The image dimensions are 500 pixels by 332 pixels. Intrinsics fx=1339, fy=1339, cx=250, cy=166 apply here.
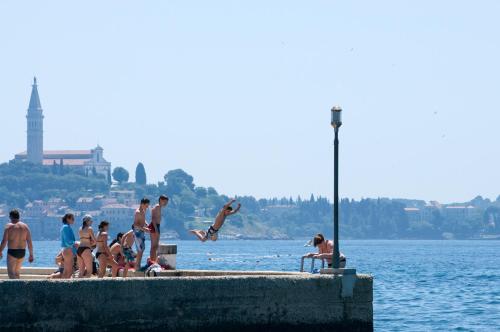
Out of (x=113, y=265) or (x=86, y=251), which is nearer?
(x=86, y=251)

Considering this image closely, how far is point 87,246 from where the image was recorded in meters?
21.4

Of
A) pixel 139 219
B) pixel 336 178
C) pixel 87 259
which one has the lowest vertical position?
pixel 87 259

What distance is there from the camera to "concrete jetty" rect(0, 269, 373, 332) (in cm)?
1812

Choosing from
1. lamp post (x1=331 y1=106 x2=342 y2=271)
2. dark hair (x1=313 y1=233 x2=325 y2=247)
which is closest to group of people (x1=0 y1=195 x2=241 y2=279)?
dark hair (x1=313 y1=233 x2=325 y2=247)

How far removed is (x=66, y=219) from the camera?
2084cm

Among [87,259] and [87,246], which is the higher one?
[87,246]

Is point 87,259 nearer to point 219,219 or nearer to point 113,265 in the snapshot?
point 113,265

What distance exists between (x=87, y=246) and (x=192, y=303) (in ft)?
10.4

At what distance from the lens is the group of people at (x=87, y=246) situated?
2052 centimetres

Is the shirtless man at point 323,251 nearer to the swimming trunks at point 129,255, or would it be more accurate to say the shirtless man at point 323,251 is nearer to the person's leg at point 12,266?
the swimming trunks at point 129,255

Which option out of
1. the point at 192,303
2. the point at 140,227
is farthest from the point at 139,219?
the point at 192,303

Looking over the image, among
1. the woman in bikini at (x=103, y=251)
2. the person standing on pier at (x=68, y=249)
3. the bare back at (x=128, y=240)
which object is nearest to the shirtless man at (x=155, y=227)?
the bare back at (x=128, y=240)

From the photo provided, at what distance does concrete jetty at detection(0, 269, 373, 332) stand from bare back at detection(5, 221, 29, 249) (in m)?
2.38

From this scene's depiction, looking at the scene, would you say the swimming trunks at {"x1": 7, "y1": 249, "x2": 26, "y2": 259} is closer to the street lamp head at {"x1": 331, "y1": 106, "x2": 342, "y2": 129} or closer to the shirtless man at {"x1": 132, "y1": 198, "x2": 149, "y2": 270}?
the shirtless man at {"x1": 132, "y1": 198, "x2": 149, "y2": 270}
